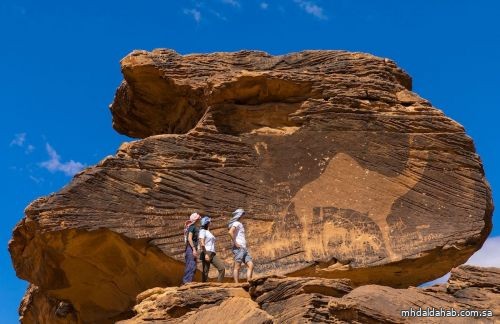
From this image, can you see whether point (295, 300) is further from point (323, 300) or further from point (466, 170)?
point (466, 170)

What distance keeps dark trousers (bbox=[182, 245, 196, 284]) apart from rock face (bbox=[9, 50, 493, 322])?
7.98 feet

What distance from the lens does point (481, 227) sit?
27.2 metres

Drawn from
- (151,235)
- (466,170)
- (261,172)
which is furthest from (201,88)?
(466,170)

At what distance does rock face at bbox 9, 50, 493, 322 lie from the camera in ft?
86.6

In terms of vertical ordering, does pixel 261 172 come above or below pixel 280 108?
below

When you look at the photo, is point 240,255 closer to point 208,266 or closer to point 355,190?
point 208,266

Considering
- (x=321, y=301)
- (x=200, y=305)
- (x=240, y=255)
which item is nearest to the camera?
(x=321, y=301)

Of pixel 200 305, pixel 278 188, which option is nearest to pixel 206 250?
pixel 200 305

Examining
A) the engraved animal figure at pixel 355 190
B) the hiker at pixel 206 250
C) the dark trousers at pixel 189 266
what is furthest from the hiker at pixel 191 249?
the engraved animal figure at pixel 355 190

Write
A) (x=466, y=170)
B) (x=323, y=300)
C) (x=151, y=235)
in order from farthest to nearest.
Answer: (x=466, y=170) → (x=151, y=235) → (x=323, y=300)

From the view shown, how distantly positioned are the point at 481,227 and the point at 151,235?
898 cm

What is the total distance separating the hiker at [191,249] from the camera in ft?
77.1

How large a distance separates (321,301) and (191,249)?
4369 millimetres

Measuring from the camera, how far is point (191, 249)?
77.9 feet
